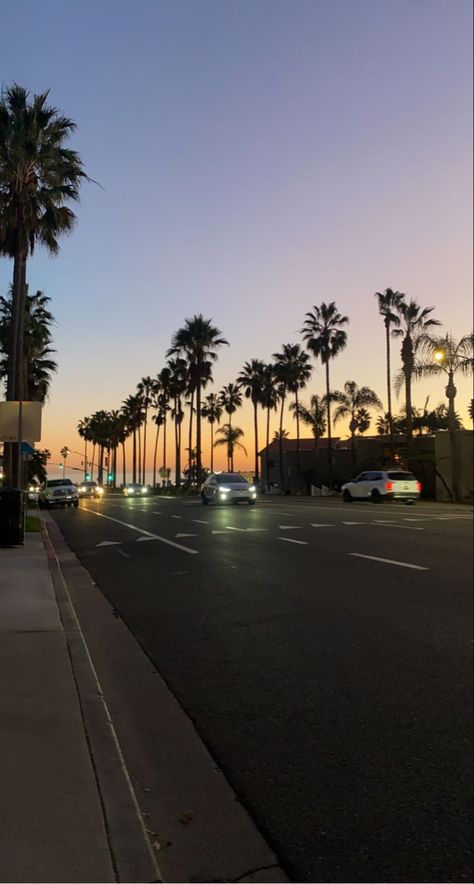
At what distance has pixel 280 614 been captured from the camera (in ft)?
26.1

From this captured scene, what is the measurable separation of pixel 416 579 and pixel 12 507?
8.46 metres

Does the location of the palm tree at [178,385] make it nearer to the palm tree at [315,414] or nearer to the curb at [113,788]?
the palm tree at [315,414]

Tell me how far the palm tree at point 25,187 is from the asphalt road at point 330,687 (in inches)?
499

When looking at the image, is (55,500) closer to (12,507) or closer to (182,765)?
(12,507)

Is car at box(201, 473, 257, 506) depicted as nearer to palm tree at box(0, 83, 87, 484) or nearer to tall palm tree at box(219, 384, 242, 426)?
palm tree at box(0, 83, 87, 484)

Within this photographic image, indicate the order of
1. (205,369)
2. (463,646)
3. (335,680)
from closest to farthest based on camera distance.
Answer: (335,680) → (463,646) → (205,369)

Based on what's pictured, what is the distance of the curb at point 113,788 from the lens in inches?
115

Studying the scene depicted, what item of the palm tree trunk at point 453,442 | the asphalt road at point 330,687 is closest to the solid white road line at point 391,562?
the asphalt road at point 330,687

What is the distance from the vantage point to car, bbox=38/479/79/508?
122 feet

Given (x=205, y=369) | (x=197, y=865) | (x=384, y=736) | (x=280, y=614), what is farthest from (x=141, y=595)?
(x=205, y=369)

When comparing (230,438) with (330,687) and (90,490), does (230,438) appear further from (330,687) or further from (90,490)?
(330,687)

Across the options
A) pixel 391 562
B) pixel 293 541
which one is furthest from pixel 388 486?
pixel 391 562

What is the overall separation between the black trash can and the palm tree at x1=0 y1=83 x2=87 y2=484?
7800mm

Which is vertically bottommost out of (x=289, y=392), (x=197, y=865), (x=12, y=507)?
(x=197, y=865)
